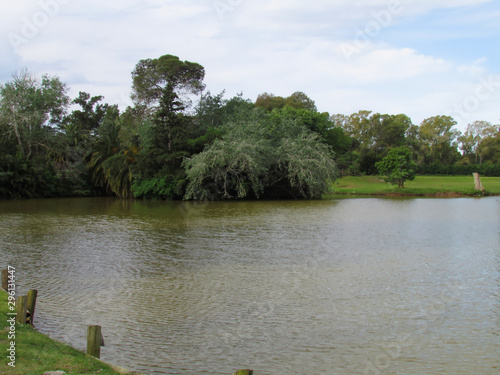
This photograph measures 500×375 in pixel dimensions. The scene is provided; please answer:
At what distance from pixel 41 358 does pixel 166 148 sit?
3217 cm

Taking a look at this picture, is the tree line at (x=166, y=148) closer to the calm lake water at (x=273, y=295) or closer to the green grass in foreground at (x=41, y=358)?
the calm lake water at (x=273, y=295)

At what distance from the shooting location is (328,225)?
63.8 feet

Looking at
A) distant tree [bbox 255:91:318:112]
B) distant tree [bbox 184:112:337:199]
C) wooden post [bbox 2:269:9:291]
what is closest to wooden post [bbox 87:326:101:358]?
wooden post [bbox 2:269:9:291]

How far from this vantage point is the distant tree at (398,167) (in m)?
39.1

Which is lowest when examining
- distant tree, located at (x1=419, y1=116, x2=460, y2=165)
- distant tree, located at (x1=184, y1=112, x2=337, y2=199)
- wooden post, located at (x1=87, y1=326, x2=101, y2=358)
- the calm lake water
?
the calm lake water

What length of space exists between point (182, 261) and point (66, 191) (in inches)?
1331

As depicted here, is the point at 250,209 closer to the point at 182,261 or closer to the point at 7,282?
the point at 182,261

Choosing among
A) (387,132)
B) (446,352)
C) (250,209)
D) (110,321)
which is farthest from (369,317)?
(387,132)

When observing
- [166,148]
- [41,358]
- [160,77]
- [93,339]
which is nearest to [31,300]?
[41,358]

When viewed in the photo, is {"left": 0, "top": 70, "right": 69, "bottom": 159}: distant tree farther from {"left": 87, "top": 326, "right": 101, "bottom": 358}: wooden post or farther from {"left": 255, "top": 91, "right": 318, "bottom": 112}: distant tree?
{"left": 87, "top": 326, "right": 101, "bottom": 358}: wooden post

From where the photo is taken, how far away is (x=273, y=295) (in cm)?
915

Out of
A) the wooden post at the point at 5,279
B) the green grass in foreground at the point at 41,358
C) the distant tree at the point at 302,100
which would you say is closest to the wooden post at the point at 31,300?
the green grass in foreground at the point at 41,358

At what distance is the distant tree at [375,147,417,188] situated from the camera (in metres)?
39.1

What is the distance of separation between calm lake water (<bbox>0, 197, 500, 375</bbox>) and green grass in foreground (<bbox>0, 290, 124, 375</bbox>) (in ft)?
2.57
